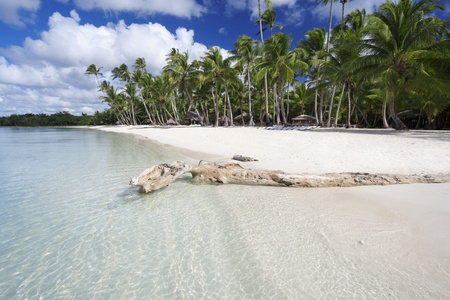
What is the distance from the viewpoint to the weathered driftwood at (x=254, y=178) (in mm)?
4812

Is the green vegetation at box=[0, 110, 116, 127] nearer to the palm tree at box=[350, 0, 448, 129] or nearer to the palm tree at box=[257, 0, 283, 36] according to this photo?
the palm tree at box=[257, 0, 283, 36]

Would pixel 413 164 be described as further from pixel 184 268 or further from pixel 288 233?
pixel 184 268

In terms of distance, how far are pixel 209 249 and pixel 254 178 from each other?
110 inches

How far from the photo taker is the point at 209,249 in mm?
2850

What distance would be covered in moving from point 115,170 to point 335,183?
743 centimetres

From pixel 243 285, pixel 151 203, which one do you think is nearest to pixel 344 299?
pixel 243 285

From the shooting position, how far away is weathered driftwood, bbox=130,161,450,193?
15.8ft

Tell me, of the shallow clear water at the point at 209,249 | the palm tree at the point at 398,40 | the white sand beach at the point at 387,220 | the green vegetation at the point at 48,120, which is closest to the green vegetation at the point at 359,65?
the palm tree at the point at 398,40

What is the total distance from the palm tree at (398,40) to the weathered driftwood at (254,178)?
12.2 meters

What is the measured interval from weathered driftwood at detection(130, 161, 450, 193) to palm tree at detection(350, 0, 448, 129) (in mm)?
12209

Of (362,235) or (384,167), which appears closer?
(362,235)

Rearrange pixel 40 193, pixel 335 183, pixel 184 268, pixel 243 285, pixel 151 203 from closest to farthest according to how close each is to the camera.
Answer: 1. pixel 243 285
2. pixel 184 268
3. pixel 151 203
4. pixel 335 183
5. pixel 40 193

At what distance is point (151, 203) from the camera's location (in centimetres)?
446

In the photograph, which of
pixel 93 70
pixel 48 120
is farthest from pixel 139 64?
pixel 48 120
